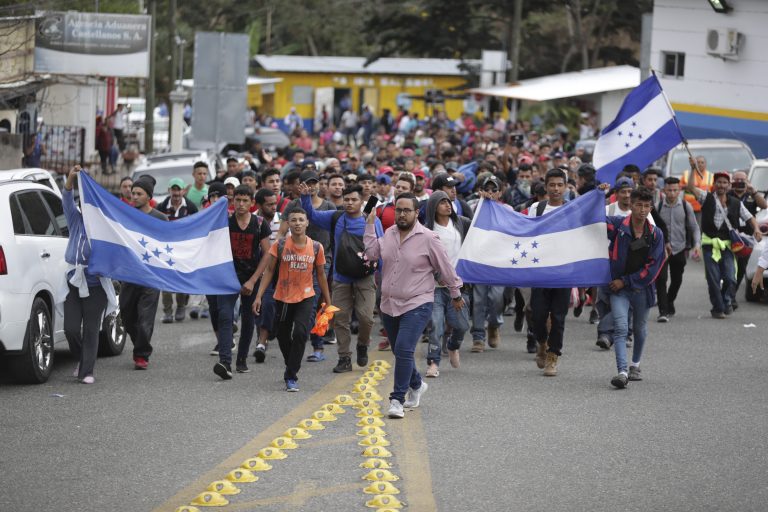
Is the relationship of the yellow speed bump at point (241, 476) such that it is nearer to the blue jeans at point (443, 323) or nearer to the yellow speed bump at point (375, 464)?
the yellow speed bump at point (375, 464)

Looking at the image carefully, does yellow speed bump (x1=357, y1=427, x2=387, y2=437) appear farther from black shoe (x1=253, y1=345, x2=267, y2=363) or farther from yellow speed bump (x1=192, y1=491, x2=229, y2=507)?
black shoe (x1=253, y1=345, x2=267, y2=363)

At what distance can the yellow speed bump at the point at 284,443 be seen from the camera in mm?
9406

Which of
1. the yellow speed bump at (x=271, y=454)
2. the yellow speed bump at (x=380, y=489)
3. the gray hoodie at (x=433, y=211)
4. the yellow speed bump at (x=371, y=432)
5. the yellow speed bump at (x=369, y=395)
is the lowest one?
the yellow speed bump at (x=369, y=395)

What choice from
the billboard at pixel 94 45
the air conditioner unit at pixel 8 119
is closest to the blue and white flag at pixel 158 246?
the air conditioner unit at pixel 8 119

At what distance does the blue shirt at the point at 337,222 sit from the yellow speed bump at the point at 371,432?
3.36 m

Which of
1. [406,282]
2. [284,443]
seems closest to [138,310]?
[406,282]

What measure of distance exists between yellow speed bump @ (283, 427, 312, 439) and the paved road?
14 cm

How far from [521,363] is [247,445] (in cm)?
510

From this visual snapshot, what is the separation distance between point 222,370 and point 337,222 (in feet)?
6.65

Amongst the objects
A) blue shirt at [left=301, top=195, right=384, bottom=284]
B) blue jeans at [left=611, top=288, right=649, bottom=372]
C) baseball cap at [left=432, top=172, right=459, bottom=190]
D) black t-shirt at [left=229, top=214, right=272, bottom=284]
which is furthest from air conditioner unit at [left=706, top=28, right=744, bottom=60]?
black t-shirt at [left=229, top=214, right=272, bottom=284]

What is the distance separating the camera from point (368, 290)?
13.6 meters

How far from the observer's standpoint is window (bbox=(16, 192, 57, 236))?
12.5 metres

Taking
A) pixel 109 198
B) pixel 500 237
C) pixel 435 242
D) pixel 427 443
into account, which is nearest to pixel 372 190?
pixel 500 237

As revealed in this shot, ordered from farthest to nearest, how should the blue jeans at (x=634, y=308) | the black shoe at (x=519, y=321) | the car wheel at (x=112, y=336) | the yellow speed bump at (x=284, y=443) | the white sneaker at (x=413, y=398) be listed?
the black shoe at (x=519, y=321) → the car wheel at (x=112, y=336) → the blue jeans at (x=634, y=308) → the white sneaker at (x=413, y=398) → the yellow speed bump at (x=284, y=443)
